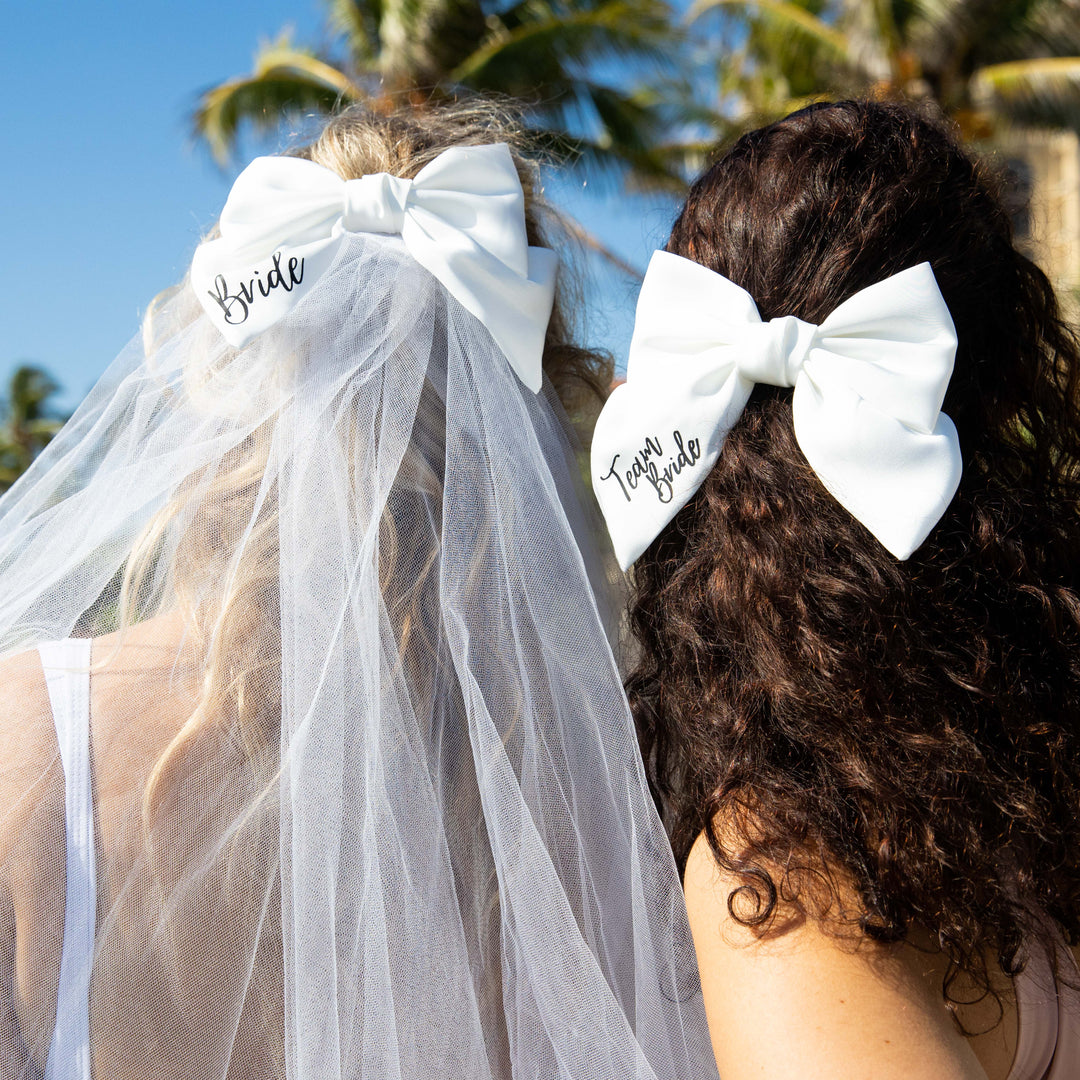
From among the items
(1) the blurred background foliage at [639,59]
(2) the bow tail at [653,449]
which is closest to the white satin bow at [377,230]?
(2) the bow tail at [653,449]

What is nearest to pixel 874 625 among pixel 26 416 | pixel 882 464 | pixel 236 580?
pixel 882 464

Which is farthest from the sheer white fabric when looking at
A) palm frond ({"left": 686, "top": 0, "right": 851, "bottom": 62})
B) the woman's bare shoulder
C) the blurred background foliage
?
palm frond ({"left": 686, "top": 0, "right": 851, "bottom": 62})

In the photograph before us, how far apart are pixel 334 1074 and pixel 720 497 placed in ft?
2.63

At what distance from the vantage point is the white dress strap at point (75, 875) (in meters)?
1.04

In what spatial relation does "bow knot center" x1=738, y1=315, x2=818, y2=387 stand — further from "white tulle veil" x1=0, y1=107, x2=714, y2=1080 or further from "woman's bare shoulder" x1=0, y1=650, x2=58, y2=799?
"woman's bare shoulder" x1=0, y1=650, x2=58, y2=799

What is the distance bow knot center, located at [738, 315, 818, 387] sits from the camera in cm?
117

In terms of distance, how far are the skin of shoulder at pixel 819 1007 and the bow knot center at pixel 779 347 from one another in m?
0.60

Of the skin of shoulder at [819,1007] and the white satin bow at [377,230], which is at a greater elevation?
the white satin bow at [377,230]

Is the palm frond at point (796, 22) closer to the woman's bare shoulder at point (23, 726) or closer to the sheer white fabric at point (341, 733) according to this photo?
the sheer white fabric at point (341, 733)

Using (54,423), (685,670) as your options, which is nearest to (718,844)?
(685,670)

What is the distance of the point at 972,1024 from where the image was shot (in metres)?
1.17

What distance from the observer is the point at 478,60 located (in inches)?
433

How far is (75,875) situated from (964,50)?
13.8 meters

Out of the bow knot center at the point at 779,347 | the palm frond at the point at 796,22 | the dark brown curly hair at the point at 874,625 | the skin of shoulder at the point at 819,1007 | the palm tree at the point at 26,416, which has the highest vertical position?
the bow knot center at the point at 779,347
